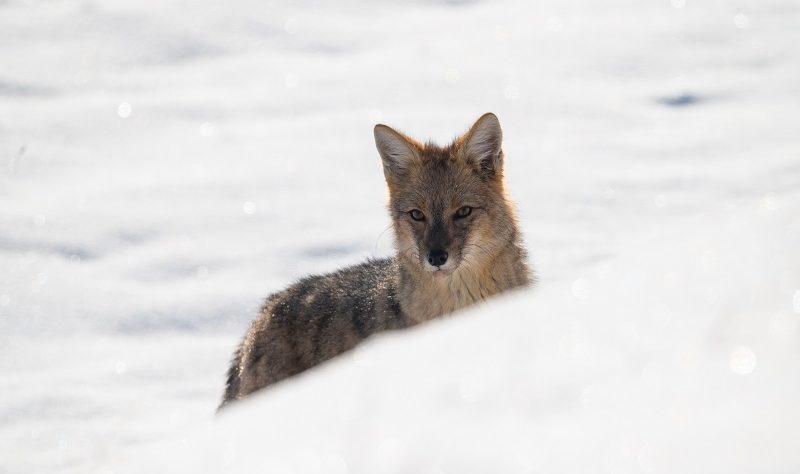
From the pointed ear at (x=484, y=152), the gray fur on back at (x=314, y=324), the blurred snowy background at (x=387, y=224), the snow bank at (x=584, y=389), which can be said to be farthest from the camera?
the pointed ear at (x=484, y=152)

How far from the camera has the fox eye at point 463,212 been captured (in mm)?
7449

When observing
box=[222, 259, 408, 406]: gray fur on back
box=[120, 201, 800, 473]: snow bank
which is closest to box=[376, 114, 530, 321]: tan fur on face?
box=[222, 259, 408, 406]: gray fur on back

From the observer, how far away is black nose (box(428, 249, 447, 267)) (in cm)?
698

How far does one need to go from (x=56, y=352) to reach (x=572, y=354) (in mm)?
9334

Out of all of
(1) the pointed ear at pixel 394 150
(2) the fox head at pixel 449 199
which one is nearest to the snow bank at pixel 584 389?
(2) the fox head at pixel 449 199

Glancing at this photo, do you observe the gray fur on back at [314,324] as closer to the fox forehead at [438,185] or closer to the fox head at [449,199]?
the fox head at [449,199]

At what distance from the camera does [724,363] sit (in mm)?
1757

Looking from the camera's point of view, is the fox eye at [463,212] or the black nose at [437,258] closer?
the black nose at [437,258]

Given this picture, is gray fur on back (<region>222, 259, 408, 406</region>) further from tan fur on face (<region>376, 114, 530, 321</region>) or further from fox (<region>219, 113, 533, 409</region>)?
tan fur on face (<region>376, 114, 530, 321</region>)

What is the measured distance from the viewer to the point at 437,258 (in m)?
7.00

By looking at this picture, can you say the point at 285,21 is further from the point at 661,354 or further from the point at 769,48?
the point at 661,354

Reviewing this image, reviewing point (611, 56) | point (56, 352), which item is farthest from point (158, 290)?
point (611, 56)

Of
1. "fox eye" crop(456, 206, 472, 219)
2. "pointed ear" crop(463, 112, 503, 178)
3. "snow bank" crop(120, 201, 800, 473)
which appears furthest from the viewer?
"pointed ear" crop(463, 112, 503, 178)

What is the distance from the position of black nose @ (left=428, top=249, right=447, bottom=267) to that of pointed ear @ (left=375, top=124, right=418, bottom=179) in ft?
3.49
